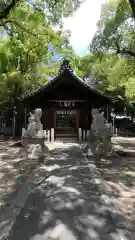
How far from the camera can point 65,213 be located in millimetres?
5418

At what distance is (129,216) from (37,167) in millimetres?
5193

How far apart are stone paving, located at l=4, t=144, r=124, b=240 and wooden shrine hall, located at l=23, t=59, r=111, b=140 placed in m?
12.6

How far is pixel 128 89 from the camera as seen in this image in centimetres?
2098

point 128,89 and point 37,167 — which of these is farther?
point 128,89

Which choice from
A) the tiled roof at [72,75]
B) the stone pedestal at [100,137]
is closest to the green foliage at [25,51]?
the tiled roof at [72,75]

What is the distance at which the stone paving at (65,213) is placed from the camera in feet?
14.6

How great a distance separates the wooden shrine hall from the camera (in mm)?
20422

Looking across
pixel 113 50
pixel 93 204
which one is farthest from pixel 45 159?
pixel 113 50

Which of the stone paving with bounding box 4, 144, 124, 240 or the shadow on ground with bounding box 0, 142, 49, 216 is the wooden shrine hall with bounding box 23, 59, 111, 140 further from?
the stone paving with bounding box 4, 144, 124, 240

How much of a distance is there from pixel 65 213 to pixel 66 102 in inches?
642

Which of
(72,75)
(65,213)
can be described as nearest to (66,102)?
(72,75)

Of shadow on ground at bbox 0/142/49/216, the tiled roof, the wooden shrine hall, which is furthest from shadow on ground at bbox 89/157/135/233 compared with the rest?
the wooden shrine hall

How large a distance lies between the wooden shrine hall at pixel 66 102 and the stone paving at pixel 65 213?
12.6 m

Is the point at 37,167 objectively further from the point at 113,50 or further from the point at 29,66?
the point at 29,66
